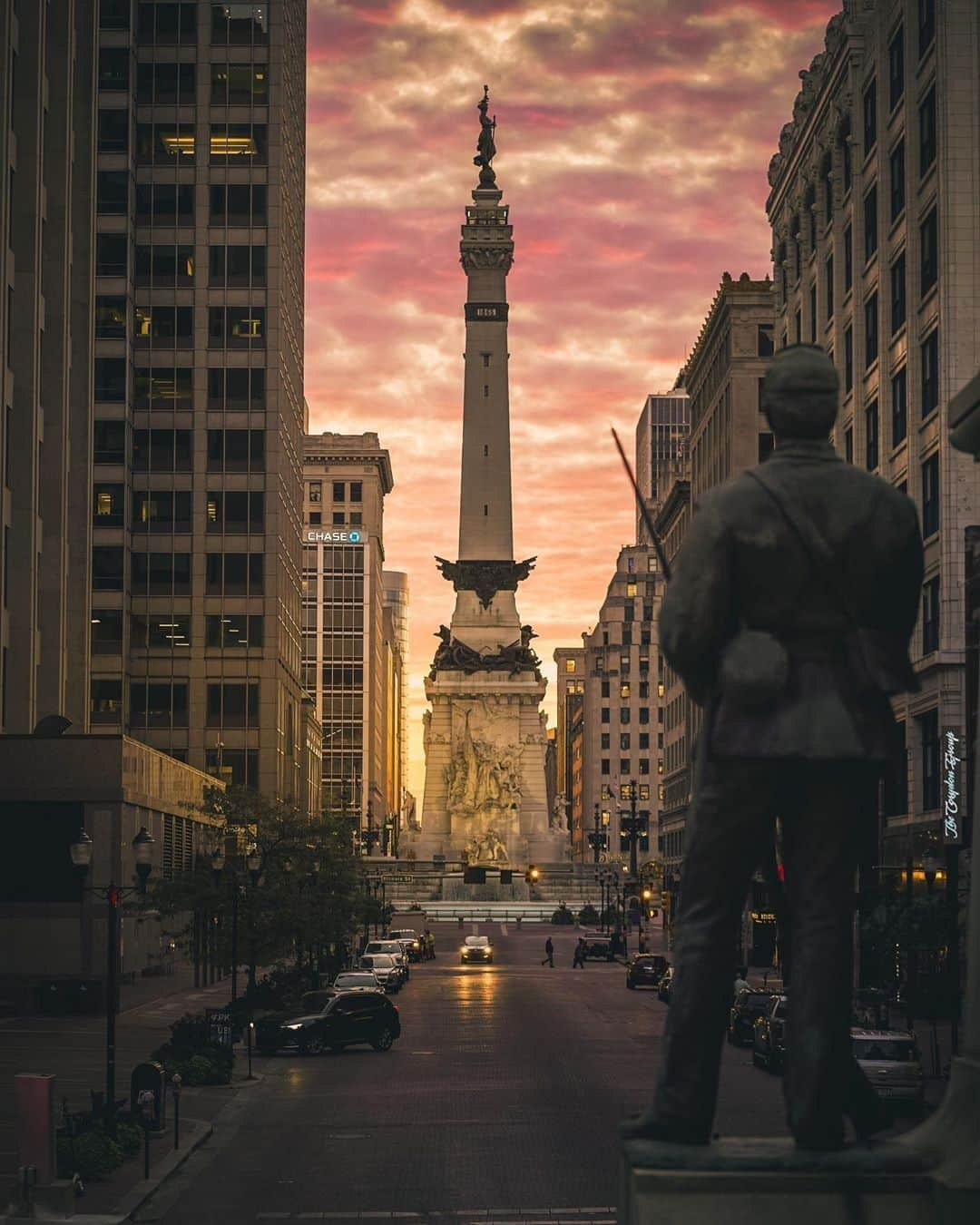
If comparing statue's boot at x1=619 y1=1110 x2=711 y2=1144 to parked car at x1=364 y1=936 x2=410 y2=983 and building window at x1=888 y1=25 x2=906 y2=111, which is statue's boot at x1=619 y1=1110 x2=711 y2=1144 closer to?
building window at x1=888 y1=25 x2=906 y2=111

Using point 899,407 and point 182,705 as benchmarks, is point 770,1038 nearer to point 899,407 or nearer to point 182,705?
→ point 899,407

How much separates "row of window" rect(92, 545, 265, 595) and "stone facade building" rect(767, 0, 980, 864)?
138ft

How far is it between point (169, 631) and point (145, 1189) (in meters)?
83.1

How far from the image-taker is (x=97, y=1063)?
4234cm

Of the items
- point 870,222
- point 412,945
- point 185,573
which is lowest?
point 412,945

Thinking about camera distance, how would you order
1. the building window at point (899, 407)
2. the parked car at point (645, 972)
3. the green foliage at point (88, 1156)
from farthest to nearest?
the parked car at point (645, 972) < the building window at point (899, 407) < the green foliage at point (88, 1156)

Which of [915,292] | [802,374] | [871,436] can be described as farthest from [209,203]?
[802,374]

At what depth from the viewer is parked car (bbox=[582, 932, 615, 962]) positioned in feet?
308

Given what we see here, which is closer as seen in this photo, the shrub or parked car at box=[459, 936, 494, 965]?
the shrub

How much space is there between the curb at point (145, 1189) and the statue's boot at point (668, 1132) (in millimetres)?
14198

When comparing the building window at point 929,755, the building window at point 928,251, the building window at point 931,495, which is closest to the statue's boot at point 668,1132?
the building window at point 929,755

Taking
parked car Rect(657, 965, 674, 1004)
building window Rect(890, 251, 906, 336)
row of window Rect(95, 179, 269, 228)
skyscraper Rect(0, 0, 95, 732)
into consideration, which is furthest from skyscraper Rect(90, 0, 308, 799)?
building window Rect(890, 251, 906, 336)

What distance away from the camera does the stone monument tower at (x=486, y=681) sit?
493 feet

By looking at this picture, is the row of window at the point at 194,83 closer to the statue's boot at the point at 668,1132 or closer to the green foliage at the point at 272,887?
the green foliage at the point at 272,887
